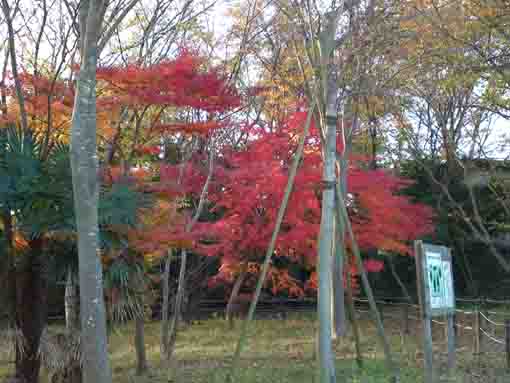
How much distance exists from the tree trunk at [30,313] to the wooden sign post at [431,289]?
4.83 m

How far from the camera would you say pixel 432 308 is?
23.4ft

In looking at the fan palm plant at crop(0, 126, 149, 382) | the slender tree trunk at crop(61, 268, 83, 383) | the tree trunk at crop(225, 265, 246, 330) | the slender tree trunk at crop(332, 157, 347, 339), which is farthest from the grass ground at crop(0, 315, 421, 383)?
the fan palm plant at crop(0, 126, 149, 382)

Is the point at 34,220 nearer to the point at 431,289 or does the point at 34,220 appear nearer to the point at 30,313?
the point at 30,313

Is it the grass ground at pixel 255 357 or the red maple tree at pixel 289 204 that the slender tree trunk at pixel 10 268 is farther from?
the red maple tree at pixel 289 204

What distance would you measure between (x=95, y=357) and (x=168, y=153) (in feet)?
33.9

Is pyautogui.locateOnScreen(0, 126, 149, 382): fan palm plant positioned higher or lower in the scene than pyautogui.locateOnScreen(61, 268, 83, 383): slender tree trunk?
higher

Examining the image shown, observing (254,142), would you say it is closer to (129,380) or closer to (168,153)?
(168,153)

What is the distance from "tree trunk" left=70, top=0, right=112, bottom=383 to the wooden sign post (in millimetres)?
3412

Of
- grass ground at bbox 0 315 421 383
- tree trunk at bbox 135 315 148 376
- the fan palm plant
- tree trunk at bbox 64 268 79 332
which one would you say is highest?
the fan palm plant

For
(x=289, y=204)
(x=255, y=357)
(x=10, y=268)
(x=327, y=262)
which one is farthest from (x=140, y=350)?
(x=289, y=204)

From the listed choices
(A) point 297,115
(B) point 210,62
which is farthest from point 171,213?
(A) point 297,115

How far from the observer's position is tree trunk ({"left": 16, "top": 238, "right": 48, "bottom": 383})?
8.82 metres

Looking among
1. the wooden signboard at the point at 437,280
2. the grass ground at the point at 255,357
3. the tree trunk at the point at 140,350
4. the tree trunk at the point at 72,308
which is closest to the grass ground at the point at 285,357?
the grass ground at the point at 255,357

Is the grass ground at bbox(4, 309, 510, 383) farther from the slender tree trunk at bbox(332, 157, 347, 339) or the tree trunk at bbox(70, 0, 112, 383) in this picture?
the tree trunk at bbox(70, 0, 112, 383)
